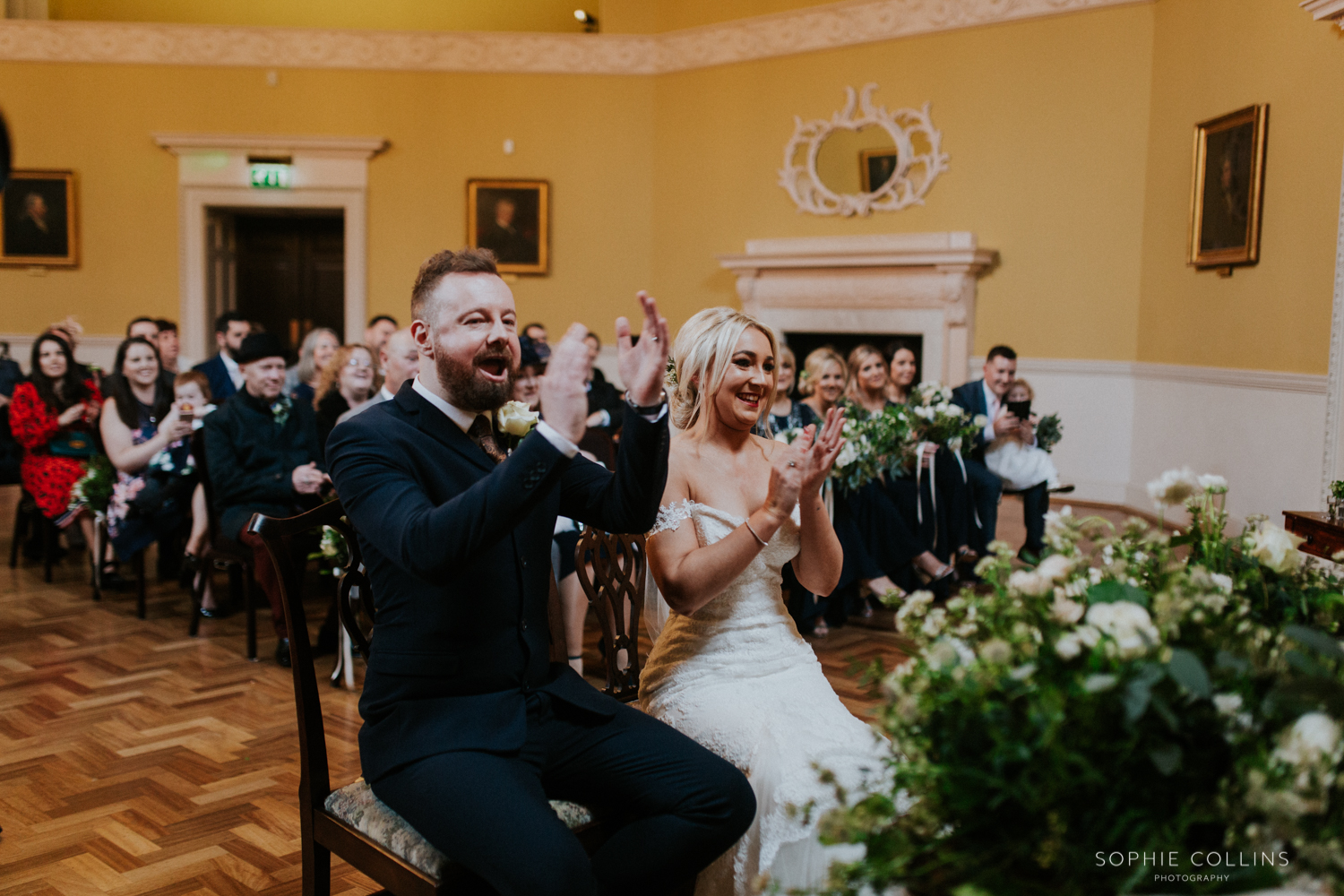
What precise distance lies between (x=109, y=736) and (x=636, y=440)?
279 centimetres

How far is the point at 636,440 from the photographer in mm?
1900

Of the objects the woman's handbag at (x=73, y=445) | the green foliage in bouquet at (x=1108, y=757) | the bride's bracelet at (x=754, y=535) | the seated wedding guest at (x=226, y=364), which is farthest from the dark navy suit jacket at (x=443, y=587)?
the seated wedding guest at (x=226, y=364)

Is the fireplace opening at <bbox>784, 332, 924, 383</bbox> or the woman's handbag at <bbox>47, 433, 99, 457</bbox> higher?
the fireplace opening at <bbox>784, 332, 924, 383</bbox>

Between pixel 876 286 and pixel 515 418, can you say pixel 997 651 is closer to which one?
pixel 515 418

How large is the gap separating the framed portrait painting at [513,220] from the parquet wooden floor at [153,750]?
6.27 metres

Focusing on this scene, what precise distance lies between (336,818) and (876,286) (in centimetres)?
851

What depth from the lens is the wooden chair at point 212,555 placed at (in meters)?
4.61

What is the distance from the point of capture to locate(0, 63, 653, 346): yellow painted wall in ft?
35.4

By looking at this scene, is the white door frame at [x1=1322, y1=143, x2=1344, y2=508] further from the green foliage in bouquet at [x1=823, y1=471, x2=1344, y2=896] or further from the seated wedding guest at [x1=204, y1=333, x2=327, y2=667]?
the green foliage in bouquet at [x1=823, y1=471, x2=1344, y2=896]

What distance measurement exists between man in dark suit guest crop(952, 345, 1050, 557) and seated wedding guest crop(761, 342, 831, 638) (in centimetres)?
109

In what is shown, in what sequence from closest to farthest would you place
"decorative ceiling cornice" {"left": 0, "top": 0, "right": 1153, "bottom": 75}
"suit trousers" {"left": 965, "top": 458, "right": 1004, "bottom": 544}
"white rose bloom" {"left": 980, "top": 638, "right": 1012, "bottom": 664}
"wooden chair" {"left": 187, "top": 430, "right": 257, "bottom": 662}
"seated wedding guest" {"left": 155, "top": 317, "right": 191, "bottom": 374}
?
"white rose bloom" {"left": 980, "top": 638, "right": 1012, "bottom": 664}, "wooden chair" {"left": 187, "top": 430, "right": 257, "bottom": 662}, "suit trousers" {"left": 965, "top": 458, "right": 1004, "bottom": 544}, "seated wedding guest" {"left": 155, "top": 317, "right": 191, "bottom": 374}, "decorative ceiling cornice" {"left": 0, "top": 0, "right": 1153, "bottom": 75}

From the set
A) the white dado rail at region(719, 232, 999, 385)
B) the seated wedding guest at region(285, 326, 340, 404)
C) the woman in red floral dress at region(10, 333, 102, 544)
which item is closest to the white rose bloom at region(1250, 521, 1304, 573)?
the woman in red floral dress at region(10, 333, 102, 544)

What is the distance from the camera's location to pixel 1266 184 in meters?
7.13

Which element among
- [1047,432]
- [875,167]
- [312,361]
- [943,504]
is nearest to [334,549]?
[312,361]
